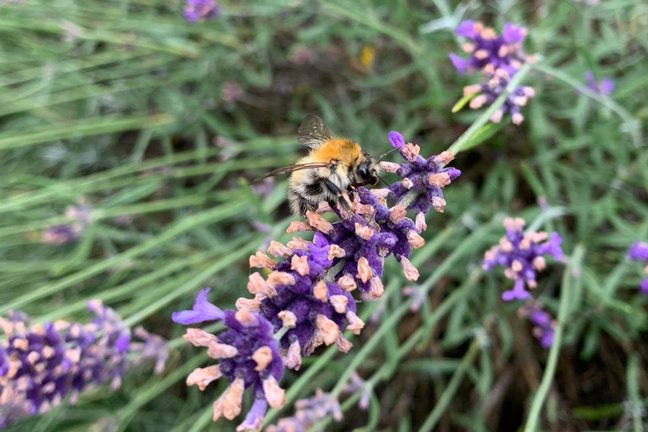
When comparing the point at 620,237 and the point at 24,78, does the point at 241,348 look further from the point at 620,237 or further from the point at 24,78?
the point at 24,78

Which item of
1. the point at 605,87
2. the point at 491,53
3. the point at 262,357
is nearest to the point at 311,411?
the point at 262,357

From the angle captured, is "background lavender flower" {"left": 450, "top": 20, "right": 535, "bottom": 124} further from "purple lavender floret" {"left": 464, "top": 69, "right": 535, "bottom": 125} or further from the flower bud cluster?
the flower bud cluster

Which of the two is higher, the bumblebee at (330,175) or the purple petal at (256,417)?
the bumblebee at (330,175)

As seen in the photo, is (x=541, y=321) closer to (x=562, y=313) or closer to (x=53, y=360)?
(x=562, y=313)

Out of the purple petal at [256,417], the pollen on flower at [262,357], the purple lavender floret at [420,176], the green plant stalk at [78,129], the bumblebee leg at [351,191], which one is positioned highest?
the purple lavender floret at [420,176]

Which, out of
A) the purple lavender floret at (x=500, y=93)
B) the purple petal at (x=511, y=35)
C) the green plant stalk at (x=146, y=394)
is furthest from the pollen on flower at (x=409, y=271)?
the green plant stalk at (x=146, y=394)

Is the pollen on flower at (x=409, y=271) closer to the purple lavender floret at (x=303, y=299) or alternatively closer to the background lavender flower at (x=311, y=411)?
the purple lavender floret at (x=303, y=299)
